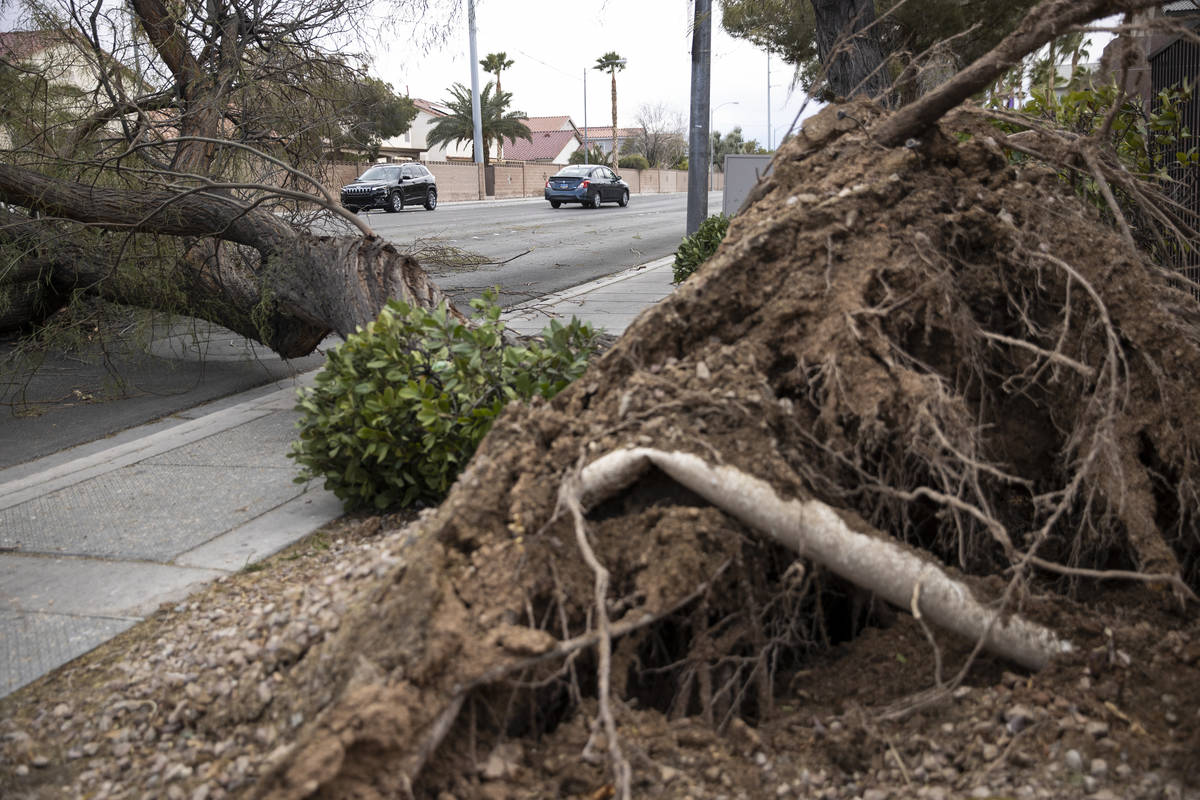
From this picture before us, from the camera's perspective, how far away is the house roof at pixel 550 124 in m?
94.2

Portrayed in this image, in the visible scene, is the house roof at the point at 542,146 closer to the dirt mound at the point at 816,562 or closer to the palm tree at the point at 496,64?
the palm tree at the point at 496,64

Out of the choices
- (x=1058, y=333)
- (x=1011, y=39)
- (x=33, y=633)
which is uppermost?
(x=1011, y=39)

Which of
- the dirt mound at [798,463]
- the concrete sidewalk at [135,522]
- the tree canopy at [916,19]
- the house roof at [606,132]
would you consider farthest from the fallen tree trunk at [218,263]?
the house roof at [606,132]

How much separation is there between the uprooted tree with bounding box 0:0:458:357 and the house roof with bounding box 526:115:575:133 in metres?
86.3

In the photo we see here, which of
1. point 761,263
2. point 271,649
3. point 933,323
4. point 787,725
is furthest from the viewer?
point 761,263

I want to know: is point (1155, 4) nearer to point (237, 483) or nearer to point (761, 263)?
point (761, 263)

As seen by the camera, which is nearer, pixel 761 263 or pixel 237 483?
pixel 761 263

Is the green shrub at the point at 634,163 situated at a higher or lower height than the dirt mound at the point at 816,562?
higher

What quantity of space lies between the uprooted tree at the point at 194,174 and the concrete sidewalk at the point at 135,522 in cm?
116

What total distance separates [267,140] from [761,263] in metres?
6.90

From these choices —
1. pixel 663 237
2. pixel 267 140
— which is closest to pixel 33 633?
pixel 267 140

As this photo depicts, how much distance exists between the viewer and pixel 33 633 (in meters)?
3.75

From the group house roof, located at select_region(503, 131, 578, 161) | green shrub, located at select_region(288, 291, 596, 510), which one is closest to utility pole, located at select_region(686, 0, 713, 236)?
green shrub, located at select_region(288, 291, 596, 510)

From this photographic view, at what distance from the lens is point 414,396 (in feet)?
14.8
